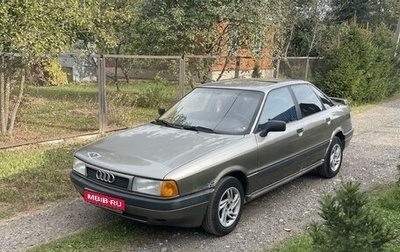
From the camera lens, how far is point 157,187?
394 cm

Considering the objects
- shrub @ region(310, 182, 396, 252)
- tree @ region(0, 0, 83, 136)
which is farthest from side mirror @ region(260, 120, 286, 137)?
tree @ region(0, 0, 83, 136)

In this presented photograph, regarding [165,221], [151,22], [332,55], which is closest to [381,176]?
[165,221]

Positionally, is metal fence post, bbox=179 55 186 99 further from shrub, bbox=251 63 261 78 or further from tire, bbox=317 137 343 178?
tire, bbox=317 137 343 178

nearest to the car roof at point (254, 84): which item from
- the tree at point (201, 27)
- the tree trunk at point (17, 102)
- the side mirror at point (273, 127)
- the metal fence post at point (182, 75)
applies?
the side mirror at point (273, 127)

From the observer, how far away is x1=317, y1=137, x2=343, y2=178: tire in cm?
644

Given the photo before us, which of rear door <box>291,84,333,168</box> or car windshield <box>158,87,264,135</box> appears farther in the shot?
rear door <box>291,84,333,168</box>

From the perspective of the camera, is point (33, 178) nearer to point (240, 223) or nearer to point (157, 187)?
point (157, 187)

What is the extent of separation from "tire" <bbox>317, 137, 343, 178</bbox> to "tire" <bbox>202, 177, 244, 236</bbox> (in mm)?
2272

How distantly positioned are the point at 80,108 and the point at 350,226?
29.3 feet

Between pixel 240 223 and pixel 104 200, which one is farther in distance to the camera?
pixel 240 223

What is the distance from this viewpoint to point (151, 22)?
12047 millimetres

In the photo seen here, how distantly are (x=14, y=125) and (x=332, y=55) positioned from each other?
36.6ft

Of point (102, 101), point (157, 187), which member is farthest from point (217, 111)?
point (102, 101)

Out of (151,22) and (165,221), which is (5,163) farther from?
(151,22)
